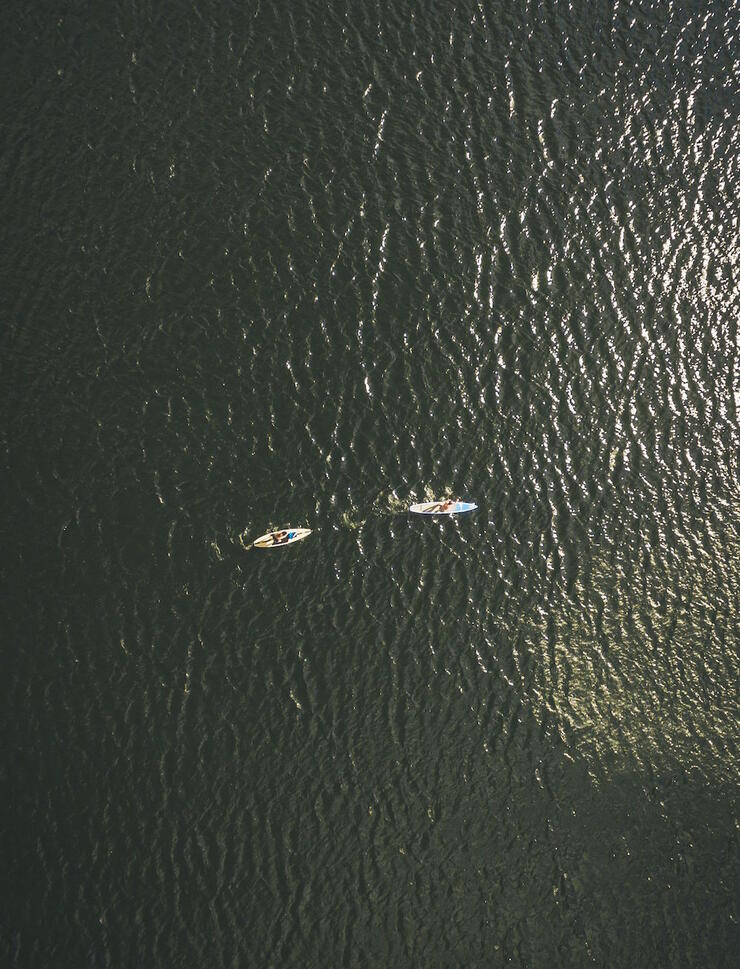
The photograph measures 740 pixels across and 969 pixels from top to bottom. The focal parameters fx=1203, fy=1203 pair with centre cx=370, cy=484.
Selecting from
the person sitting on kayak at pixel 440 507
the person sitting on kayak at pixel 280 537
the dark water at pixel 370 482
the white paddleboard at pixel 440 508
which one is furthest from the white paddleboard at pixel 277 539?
the person sitting on kayak at pixel 440 507

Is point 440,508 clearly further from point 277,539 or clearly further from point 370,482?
point 277,539

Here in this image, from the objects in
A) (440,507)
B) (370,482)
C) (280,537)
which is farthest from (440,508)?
(280,537)

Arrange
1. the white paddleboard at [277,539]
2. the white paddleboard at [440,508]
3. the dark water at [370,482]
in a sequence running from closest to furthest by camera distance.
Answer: the dark water at [370,482] → the white paddleboard at [277,539] → the white paddleboard at [440,508]

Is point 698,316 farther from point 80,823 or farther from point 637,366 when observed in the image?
point 80,823

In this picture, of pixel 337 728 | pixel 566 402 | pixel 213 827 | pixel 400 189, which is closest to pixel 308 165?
pixel 400 189

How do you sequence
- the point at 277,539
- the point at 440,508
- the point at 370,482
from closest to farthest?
the point at 277,539 → the point at 440,508 → the point at 370,482

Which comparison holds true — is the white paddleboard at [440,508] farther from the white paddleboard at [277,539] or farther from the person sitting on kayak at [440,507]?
the white paddleboard at [277,539]
